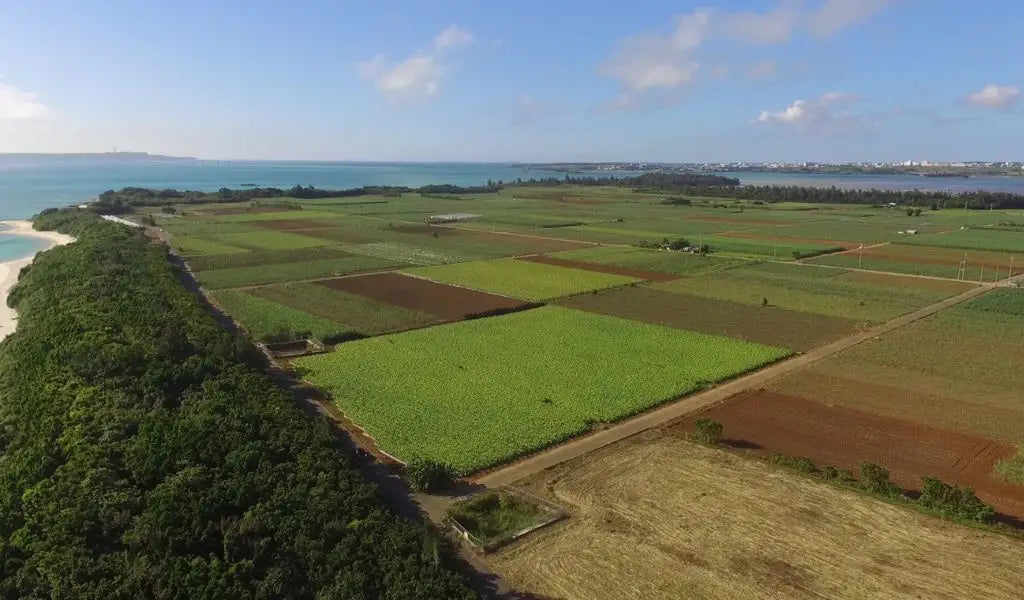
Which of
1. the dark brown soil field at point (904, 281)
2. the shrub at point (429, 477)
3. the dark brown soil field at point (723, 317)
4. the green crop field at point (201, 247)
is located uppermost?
the green crop field at point (201, 247)

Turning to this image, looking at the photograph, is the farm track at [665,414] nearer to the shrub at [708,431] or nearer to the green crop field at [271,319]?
the shrub at [708,431]

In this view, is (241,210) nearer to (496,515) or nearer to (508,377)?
(508,377)

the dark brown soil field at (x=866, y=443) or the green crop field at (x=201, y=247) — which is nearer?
the dark brown soil field at (x=866, y=443)

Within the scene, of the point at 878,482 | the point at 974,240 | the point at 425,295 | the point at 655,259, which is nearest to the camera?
the point at 878,482

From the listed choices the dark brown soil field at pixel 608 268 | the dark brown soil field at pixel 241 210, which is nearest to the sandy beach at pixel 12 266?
the dark brown soil field at pixel 241 210

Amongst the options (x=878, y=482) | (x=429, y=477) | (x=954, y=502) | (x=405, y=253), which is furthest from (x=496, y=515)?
(x=405, y=253)

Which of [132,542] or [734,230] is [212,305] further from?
[734,230]

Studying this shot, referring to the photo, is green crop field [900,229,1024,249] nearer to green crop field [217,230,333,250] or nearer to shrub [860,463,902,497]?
shrub [860,463,902,497]
